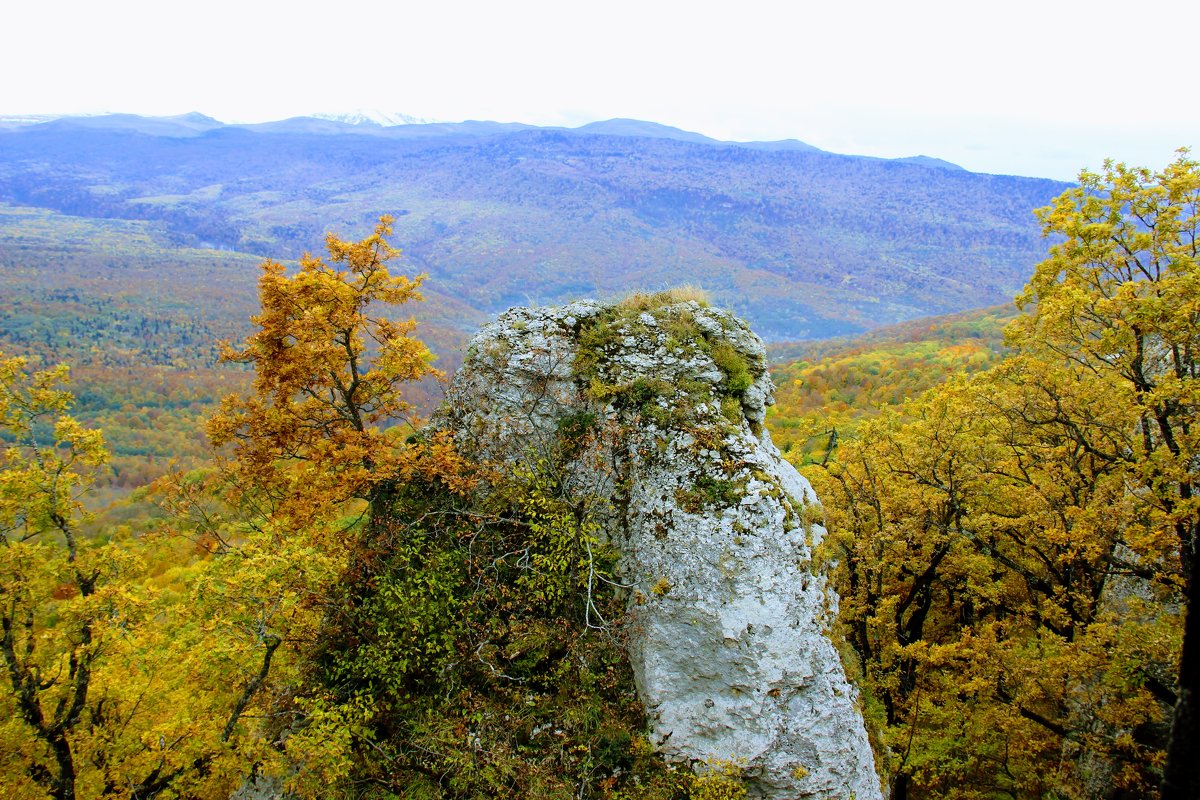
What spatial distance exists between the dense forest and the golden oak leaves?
8 cm

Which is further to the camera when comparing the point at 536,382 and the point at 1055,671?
the point at 536,382

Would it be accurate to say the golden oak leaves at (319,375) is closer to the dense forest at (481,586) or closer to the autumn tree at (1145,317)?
the dense forest at (481,586)

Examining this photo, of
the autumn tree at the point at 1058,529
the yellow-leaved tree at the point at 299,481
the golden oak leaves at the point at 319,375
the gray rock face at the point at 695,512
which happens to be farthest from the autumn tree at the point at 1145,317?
the golden oak leaves at the point at 319,375

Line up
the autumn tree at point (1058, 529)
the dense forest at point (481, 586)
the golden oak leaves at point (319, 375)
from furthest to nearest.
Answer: the golden oak leaves at point (319, 375)
the autumn tree at point (1058, 529)
the dense forest at point (481, 586)

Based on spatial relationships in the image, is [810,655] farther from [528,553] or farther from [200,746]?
[200,746]

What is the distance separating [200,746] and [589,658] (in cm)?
775

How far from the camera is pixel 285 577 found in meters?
10.5

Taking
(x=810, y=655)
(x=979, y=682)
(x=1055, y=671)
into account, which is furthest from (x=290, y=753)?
(x=1055, y=671)

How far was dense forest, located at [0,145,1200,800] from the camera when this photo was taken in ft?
33.2

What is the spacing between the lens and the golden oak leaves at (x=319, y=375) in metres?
11.9

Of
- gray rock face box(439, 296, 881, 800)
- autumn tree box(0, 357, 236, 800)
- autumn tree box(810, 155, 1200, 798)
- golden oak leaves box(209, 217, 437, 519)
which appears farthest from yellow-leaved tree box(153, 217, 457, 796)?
autumn tree box(810, 155, 1200, 798)

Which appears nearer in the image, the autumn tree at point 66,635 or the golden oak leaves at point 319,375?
the autumn tree at point 66,635

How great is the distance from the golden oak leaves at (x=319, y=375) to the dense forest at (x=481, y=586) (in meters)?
0.08

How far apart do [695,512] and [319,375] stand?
8423mm
